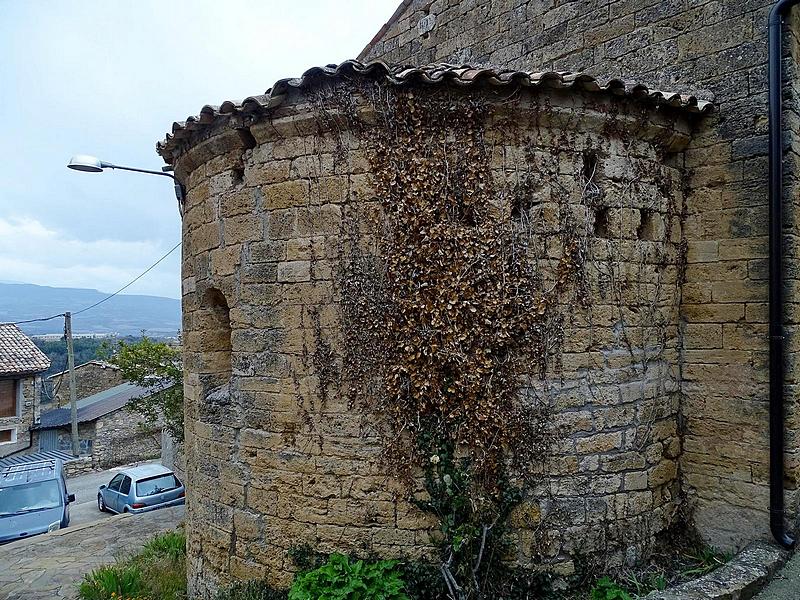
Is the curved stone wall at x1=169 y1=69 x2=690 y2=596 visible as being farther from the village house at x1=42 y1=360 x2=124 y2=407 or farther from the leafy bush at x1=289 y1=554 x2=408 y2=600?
the village house at x1=42 y1=360 x2=124 y2=407

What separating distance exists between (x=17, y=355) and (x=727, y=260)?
26.0m

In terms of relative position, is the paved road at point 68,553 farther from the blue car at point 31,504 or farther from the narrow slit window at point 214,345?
the narrow slit window at point 214,345

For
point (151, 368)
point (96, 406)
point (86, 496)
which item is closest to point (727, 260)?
point (151, 368)

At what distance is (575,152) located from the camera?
181 inches

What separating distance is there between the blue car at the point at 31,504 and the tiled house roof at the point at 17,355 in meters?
11.2

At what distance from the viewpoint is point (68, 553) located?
8117 mm

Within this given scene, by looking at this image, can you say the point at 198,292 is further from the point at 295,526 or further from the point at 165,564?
the point at 165,564

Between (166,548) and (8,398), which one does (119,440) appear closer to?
(8,398)

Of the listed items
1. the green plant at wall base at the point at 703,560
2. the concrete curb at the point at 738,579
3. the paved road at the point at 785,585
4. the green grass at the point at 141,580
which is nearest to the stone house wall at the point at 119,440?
the green grass at the point at 141,580

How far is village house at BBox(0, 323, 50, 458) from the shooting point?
23.0m

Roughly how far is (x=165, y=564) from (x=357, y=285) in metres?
4.69

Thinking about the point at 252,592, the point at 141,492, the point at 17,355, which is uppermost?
the point at 17,355

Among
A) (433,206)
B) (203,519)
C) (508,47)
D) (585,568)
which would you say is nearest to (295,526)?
(203,519)

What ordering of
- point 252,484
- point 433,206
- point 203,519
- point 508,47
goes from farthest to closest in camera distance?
point 508,47, point 203,519, point 252,484, point 433,206
